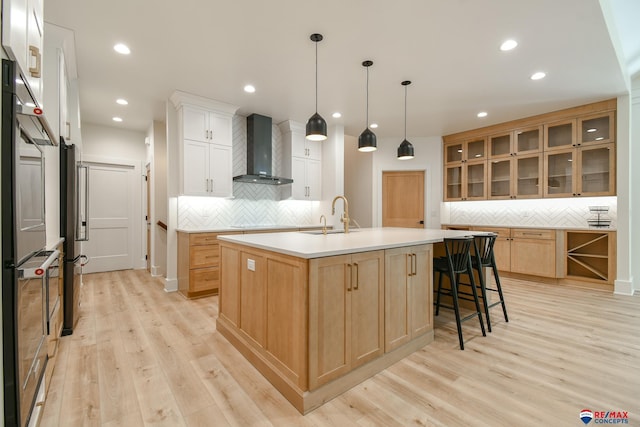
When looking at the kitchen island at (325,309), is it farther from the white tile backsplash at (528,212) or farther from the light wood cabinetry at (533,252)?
the white tile backsplash at (528,212)

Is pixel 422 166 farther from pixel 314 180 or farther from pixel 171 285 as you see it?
pixel 171 285

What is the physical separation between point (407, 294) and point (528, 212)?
436 cm

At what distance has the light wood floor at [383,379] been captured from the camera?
1.66 meters

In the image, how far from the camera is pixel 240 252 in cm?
240

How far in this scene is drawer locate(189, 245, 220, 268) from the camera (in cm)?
390

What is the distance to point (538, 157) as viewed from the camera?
4.96 metres

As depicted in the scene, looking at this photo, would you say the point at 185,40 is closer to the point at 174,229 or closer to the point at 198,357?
the point at 174,229

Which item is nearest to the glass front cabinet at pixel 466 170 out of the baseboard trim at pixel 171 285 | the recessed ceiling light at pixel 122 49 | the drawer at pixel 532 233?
the drawer at pixel 532 233

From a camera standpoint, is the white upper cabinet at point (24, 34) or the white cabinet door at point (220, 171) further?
the white cabinet door at point (220, 171)

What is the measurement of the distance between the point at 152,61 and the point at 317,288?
10.5 ft

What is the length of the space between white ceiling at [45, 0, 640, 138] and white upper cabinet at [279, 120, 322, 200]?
0.70 m

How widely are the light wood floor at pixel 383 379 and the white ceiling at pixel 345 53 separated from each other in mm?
2846

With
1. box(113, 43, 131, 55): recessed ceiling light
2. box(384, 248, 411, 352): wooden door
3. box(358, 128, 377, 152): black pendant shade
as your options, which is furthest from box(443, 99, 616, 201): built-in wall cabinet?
box(113, 43, 131, 55): recessed ceiling light

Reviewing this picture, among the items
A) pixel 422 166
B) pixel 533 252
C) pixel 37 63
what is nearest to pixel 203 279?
pixel 37 63
